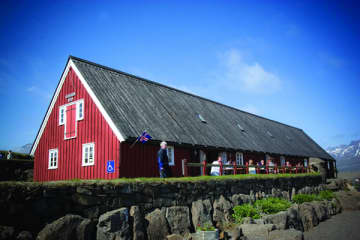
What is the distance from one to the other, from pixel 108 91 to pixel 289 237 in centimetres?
1291

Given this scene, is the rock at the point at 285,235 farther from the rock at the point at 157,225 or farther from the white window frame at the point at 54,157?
the white window frame at the point at 54,157

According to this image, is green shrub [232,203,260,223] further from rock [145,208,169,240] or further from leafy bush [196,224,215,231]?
rock [145,208,169,240]

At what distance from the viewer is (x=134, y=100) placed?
62.7 ft

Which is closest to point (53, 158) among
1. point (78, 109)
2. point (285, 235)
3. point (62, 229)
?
point (78, 109)

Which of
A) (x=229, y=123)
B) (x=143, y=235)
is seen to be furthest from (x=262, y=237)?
(x=229, y=123)

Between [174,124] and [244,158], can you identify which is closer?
[174,124]

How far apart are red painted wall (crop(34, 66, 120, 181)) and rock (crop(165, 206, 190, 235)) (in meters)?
5.63

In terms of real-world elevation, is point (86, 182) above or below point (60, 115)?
below

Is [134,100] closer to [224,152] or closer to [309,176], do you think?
[224,152]

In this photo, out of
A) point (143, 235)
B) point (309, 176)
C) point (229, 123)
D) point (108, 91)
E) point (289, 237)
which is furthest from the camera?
point (229, 123)

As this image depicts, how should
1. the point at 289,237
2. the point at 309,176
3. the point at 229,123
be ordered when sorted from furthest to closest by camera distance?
the point at 229,123 → the point at 309,176 → the point at 289,237

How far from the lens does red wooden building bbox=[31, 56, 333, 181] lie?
1569 centimetres

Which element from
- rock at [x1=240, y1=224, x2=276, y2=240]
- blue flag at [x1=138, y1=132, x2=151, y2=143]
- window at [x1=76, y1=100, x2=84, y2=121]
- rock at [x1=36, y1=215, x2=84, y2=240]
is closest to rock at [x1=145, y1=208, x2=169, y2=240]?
rock at [x1=36, y1=215, x2=84, y2=240]

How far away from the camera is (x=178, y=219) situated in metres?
9.99
